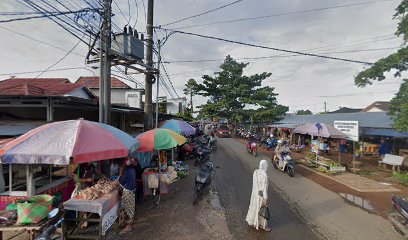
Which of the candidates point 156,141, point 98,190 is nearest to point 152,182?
point 156,141

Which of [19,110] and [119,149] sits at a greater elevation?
[19,110]

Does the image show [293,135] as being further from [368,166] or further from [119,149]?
[119,149]

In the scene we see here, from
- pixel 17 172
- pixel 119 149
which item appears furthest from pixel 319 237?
pixel 17 172

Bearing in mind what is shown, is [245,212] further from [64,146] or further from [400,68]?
[400,68]

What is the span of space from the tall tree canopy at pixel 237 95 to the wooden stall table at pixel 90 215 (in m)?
28.0

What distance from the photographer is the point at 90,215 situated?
5.22m

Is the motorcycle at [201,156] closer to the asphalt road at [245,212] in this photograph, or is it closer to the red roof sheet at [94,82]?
the asphalt road at [245,212]

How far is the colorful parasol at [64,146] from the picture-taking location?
3943mm

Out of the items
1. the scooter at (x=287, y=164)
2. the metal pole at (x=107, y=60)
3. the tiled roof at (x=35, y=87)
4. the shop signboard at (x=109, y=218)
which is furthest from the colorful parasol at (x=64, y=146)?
the scooter at (x=287, y=164)

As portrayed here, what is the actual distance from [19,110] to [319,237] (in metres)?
9.55

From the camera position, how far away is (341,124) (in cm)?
1238

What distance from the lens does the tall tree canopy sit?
104 ft

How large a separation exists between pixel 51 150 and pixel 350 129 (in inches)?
520

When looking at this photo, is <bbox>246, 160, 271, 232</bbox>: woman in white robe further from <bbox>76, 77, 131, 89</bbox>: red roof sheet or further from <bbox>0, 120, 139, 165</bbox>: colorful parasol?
<bbox>76, 77, 131, 89</bbox>: red roof sheet
